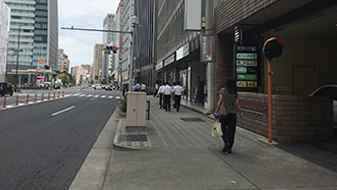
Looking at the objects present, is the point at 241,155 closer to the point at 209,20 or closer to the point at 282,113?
the point at 282,113

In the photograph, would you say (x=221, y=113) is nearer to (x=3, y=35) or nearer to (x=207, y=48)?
(x=207, y=48)

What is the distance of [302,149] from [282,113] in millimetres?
1035

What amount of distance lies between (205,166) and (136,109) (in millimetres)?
3898

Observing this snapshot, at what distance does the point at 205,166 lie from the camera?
438cm

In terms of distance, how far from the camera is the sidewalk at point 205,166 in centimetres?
357

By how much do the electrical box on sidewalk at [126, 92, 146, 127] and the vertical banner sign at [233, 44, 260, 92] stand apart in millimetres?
4449

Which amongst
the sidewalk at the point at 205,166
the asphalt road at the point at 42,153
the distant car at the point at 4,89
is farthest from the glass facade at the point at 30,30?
the sidewalk at the point at 205,166

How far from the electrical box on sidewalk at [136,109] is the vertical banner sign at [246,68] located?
445 centimetres

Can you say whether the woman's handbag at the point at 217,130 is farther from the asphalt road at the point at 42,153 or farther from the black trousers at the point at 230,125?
the asphalt road at the point at 42,153

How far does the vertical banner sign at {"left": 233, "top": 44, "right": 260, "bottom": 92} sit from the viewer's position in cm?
971

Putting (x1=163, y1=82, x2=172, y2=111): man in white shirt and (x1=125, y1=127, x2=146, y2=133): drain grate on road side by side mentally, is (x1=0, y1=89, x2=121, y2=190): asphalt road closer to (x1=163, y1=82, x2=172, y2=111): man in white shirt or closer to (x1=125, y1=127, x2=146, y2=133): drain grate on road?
(x1=125, y1=127, x2=146, y2=133): drain grate on road

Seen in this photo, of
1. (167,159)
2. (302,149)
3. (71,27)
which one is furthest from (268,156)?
(71,27)

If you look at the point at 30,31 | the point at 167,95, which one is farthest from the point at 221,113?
the point at 30,31

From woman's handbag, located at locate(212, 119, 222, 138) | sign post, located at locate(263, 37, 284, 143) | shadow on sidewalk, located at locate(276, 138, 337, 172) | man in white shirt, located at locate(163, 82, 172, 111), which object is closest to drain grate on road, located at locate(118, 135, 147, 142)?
woman's handbag, located at locate(212, 119, 222, 138)
